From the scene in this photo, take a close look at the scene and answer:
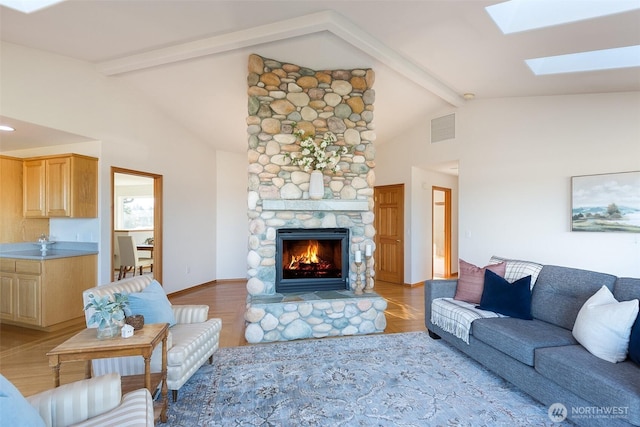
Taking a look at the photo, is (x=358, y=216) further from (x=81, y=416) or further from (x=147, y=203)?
(x=147, y=203)

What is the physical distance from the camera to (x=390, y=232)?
641 cm

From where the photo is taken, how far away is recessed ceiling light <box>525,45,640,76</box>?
2988mm

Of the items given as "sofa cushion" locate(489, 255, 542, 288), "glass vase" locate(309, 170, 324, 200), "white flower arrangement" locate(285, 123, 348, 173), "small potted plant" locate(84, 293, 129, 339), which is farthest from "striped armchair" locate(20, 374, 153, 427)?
"sofa cushion" locate(489, 255, 542, 288)

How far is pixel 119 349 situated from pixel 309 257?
7.94 ft

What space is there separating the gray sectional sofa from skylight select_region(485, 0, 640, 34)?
2026 millimetres

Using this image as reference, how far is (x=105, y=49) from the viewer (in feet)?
10.9

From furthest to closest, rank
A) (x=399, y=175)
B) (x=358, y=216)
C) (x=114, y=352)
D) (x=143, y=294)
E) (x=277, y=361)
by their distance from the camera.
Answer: (x=399, y=175), (x=358, y=216), (x=277, y=361), (x=143, y=294), (x=114, y=352)

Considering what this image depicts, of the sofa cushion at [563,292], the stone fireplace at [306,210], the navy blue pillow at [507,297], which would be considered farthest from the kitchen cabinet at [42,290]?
the sofa cushion at [563,292]

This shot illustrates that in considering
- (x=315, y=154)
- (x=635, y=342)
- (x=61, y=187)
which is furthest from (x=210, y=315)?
(x=635, y=342)

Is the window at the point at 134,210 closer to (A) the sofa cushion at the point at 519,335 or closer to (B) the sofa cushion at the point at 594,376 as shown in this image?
(A) the sofa cushion at the point at 519,335

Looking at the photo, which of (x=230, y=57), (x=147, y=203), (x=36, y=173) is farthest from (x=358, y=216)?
(x=147, y=203)

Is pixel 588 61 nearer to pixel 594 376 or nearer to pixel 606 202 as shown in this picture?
pixel 606 202

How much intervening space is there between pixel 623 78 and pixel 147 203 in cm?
948

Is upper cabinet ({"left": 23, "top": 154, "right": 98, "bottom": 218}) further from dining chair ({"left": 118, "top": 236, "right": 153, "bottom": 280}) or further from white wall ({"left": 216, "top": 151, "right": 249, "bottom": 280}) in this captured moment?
white wall ({"left": 216, "top": 151, "right": 249, "bottom": 280})
